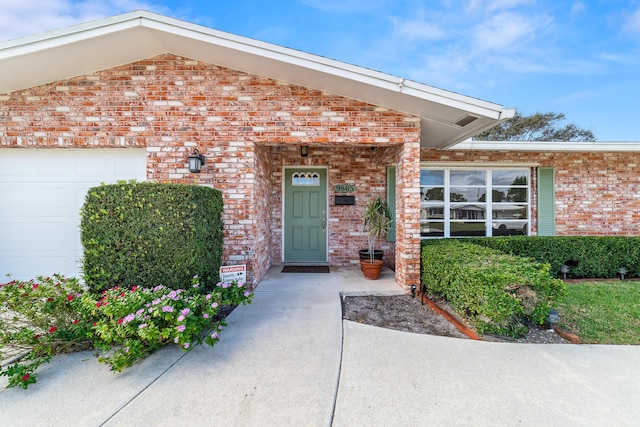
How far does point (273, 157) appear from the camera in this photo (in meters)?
6.23

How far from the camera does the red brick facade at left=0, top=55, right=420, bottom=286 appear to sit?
4223 mm

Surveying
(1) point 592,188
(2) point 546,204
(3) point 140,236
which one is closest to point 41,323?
(3) point 140,236

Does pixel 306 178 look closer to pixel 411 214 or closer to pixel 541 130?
pixel 411 214

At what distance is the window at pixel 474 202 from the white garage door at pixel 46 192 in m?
5.86

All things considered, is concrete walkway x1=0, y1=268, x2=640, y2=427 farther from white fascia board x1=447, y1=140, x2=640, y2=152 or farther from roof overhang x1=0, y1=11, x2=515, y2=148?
white fascia board x1=447, y1=140, x2=640, y2=152

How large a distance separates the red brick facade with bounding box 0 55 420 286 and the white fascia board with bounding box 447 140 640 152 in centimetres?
254

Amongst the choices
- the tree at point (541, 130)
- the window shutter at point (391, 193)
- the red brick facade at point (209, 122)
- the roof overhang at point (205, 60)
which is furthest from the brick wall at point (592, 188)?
the tree at point (541, 130)

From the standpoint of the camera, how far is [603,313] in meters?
3.60

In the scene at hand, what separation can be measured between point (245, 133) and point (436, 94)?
2783 millimetres

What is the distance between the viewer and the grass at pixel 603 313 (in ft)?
9.81

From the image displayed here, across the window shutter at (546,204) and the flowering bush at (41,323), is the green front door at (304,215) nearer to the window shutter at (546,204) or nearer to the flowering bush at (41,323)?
the flowering bush at (41,323)

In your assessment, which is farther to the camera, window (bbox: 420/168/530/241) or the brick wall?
window (bbox: 420/168/530/241)

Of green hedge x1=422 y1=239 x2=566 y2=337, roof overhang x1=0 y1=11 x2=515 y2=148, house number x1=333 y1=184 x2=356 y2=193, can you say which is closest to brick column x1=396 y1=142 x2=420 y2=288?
roof overhang x1=0 y1=11 x2=515 y2=148

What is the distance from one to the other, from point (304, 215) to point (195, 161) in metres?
2.79
